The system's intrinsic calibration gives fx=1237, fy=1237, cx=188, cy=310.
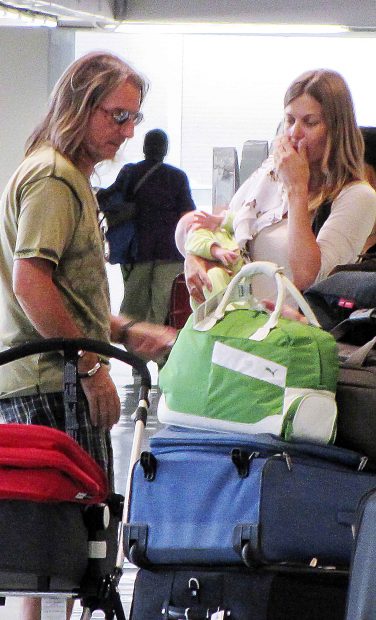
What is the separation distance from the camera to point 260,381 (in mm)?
2014

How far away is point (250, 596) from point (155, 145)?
24.4 feet

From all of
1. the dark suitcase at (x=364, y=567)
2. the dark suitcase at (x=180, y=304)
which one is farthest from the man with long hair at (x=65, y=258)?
the dark suitcase at (x=180, y=304)

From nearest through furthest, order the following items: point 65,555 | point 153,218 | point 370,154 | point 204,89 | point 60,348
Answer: point 65,555
point 60,348
point 370,154
point 153,218
point 204,89

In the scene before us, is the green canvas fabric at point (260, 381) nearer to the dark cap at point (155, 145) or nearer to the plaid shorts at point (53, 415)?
the plaid shorts at point (53, 415)

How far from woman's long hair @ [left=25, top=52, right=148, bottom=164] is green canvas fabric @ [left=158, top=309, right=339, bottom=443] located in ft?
2.60

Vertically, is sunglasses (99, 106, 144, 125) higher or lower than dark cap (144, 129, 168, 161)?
lower

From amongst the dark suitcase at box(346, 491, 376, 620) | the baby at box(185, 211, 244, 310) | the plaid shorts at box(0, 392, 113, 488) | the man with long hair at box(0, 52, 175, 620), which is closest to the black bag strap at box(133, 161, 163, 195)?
the baby at box(185, 211, 244, 310)

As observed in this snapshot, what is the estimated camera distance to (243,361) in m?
2.04

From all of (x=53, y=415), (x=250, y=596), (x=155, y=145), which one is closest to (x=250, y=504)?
(x=250, y=596)

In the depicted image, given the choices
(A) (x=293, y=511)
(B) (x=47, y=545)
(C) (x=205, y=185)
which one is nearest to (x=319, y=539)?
(A) (x=293, y=511)

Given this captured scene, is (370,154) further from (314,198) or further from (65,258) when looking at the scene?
(65,258)

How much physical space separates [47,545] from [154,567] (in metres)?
0.19

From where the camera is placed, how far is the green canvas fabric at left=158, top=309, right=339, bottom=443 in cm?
198

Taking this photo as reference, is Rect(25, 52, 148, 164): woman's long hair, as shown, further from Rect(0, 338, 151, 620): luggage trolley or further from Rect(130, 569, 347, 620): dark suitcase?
Rect(130, 569, 347, 620): dark suitcase
